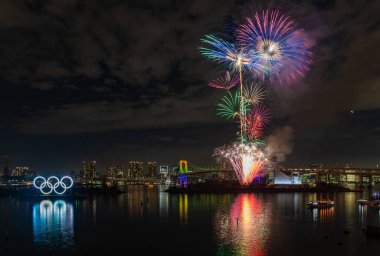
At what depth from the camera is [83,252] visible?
1485 inches

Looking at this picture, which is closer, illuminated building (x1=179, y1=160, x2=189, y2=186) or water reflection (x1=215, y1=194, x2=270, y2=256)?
water reflection (x1=215, y1=194, x2=270, y2=256)

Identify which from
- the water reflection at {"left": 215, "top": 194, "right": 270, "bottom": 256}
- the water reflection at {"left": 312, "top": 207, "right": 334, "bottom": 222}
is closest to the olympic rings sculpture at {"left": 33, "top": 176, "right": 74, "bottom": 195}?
the water reflection at {"left": 215, "top": 194, "right": 270, "bottom": 256}

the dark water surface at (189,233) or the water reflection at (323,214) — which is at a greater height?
the dark water surface at (189,233)

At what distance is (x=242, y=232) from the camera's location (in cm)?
4647

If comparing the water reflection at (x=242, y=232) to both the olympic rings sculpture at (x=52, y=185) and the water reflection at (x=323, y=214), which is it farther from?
the olympic rings sculpture at (x=52, y=185)

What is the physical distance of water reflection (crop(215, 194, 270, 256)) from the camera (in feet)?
124

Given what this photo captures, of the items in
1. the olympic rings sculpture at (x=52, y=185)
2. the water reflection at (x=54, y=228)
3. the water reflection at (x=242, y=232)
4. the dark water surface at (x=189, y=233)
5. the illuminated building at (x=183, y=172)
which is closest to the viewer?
the water reflection at (x=242, y=232)

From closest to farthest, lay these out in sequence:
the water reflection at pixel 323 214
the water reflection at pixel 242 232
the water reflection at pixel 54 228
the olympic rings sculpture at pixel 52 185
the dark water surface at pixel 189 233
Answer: the water reflection at pixel 242 232
the dark water surface at pixel 189 233
the water reflection at pixel 54 228
the water reflection at pixel 323 214
the olympic rings sculpture at pixel 52 185

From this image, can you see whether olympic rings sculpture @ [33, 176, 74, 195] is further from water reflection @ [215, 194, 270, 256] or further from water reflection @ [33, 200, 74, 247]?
water reflection @ [215, 194, 270, 256]

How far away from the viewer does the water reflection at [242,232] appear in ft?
124

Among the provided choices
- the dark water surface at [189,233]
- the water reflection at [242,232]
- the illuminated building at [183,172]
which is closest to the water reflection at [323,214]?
the dark water surface at [189,233]

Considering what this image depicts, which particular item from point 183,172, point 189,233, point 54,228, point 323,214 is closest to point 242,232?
point 189,233

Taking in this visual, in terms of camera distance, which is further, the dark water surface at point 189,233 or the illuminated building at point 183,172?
the illuminated building at point 183,172

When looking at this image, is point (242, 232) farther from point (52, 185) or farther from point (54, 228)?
point (52, 185)
